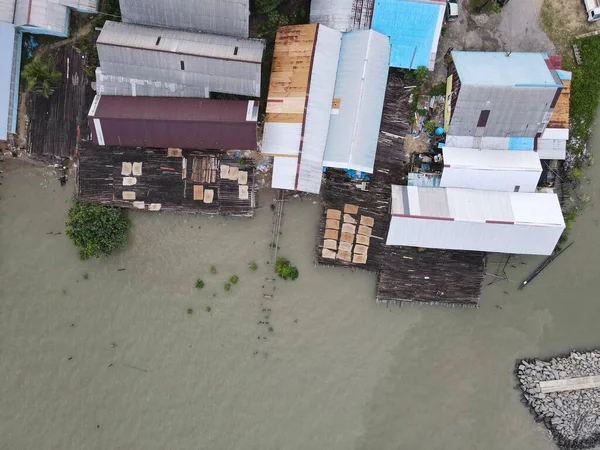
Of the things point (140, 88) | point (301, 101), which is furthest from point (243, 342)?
point (140, 88)

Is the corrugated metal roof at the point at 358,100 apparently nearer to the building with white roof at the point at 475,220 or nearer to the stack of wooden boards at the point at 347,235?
the stack of wooden boards at the point at 347,235

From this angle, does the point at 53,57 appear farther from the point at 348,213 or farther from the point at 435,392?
the point at 435,392

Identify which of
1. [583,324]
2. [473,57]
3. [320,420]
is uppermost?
[473,57]

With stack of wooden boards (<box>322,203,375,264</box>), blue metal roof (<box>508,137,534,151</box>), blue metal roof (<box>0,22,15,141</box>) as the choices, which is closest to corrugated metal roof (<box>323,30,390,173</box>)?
stack of wooden boards (<box>322,203,375,264</box>)

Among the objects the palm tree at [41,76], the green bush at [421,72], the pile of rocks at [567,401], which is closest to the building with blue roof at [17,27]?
the palm tree at [41,76]

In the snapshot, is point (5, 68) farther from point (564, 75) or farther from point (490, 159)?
point (564, 75)

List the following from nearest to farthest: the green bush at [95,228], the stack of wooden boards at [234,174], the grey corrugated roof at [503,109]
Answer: the grey corrugated roof at [503,109] → the green bush at [95,228] → the stack of wooden boards at [234,174]

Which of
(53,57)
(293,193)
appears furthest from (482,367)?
(53,57)
